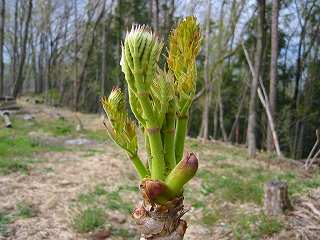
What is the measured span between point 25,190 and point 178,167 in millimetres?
6116

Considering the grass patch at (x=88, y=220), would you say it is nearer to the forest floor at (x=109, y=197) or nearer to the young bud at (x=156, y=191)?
the forest floor at (x=109, y=197)

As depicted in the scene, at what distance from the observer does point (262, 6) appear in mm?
13055

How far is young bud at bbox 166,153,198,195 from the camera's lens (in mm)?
1395

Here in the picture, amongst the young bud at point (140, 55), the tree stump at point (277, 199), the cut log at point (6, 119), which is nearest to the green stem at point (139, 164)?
the young bud at point (140, 55)

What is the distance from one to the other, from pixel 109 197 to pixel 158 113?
5.68 m

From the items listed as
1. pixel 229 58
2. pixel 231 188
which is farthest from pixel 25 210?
pixel 229 58

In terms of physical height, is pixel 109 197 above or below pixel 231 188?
below

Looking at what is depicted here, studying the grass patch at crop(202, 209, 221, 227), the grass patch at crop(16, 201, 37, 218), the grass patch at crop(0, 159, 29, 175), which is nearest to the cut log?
the grass patch at crop(0, 159, 29, 175)

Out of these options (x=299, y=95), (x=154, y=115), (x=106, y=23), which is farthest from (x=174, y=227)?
(x=106, y=23)

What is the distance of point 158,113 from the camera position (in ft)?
4.90

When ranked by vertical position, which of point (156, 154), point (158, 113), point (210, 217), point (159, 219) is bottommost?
point (210, 217)

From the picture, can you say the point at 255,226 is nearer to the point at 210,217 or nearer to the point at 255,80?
the point at 210,217

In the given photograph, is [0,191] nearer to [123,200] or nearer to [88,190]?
[88,190]

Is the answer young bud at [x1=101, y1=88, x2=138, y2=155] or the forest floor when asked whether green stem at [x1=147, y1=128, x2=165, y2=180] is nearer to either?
young bud at [x1=101, y1=88, x2=138, y2=155]
